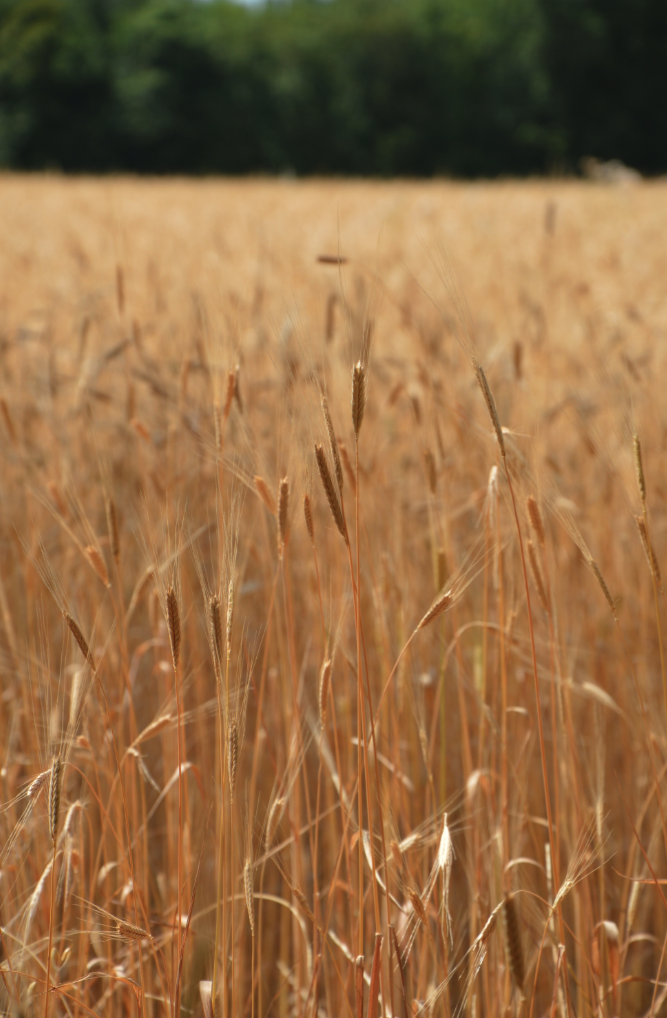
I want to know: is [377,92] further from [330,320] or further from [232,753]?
[232,753]

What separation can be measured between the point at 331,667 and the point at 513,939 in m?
0.20

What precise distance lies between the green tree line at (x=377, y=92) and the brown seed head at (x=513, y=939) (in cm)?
2134

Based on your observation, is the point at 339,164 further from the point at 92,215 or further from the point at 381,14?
the point at 92,215

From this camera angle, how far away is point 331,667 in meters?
0.60

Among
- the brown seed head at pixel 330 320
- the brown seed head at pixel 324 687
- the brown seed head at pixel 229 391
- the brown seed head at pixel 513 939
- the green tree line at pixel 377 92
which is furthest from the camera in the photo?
the green tree line at pixel 377 92

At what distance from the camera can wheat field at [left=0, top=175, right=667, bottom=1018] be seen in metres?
0.57

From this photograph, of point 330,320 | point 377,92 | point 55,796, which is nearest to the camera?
point 55,796

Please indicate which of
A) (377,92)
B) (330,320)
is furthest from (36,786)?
(377,92)

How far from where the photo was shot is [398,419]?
5.84 feet

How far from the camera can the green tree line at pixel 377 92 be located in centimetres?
2145

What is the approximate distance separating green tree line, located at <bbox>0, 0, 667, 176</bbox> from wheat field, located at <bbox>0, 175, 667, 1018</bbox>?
20.4 meters

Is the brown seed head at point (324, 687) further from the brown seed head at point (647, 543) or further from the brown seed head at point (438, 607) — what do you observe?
the brown seed head at point (647, 543)

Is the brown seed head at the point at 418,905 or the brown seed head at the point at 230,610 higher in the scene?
the brown seed head at the point at 230,610

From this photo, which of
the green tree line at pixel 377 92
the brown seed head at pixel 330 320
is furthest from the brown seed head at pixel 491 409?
the green tree line at pixel 377 92
